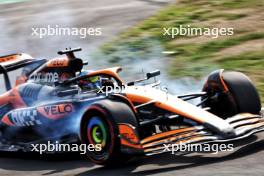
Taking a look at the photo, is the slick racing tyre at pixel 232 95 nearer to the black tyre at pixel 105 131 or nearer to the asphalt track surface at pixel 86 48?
the asphalt track surface at pixel 86 48

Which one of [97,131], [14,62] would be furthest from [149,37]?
[97,131]

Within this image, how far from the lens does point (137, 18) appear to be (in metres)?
15.7

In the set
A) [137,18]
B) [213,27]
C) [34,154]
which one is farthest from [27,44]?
[34,154]

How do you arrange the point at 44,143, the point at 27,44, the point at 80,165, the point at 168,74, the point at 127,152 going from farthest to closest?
the point at 27,44
the point at 168,74
the point at 44,143
the point at 80,165
the point at 127,152

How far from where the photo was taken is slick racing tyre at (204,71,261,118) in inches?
342

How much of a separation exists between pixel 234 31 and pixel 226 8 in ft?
4.41

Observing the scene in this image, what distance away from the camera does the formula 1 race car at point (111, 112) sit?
7598 millimetres

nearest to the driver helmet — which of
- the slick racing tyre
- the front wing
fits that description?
the slick racing tyre

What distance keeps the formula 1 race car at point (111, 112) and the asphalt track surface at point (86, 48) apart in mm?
191

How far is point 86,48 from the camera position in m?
14.5

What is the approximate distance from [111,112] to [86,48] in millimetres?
7058

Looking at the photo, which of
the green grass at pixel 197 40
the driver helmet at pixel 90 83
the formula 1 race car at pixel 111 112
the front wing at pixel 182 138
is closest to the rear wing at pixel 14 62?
the formula 1 race car at pixel 111 112

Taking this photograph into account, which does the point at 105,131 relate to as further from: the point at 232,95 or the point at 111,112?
the point at 232,95

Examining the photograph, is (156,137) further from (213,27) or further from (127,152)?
(213,27)
